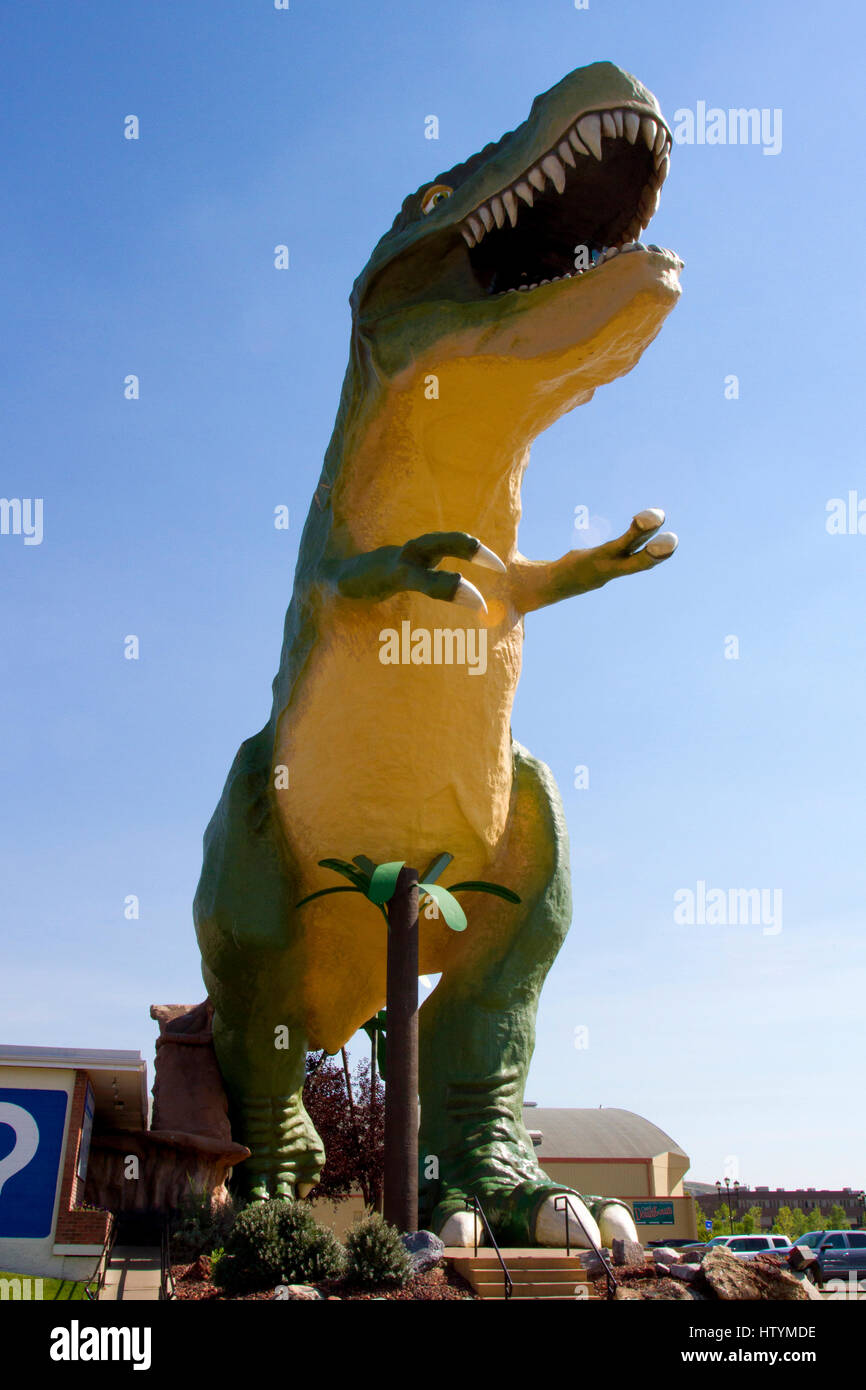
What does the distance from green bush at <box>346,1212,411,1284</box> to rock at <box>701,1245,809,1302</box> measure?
147 cm

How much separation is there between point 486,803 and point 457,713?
2.01 feet

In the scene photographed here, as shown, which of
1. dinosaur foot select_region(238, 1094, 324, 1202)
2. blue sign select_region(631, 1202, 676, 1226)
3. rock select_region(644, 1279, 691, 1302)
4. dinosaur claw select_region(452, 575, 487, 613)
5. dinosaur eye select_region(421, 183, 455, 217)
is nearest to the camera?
rock select_region(644, 1279, 691, 1302)

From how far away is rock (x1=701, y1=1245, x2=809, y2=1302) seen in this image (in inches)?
232

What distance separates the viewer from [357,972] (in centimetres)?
798

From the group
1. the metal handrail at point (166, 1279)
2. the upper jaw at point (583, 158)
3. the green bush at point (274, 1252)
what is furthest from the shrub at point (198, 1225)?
the upper jaw at point (583, 158)

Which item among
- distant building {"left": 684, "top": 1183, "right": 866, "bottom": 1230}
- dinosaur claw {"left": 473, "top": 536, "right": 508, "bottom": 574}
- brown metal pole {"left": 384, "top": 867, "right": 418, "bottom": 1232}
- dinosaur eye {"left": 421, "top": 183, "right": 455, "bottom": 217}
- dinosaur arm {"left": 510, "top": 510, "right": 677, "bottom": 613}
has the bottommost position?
distant building {"left": 684, "top": 1183, "right": 866, "bottom": 1230}

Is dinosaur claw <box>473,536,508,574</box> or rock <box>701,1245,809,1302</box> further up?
dinosaur claw <box>473,536,508,574</box>

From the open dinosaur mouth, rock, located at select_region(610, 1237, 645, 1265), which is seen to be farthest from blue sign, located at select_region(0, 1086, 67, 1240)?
the open dinosaur mouth

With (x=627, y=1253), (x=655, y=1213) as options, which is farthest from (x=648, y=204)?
(x=655, y=1213)

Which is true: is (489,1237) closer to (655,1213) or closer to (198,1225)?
(198,1225)

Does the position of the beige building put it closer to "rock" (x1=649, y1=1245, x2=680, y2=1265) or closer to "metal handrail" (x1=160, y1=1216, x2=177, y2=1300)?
"rock" (x1=649, y1=1245, x2=680, y2=1265)

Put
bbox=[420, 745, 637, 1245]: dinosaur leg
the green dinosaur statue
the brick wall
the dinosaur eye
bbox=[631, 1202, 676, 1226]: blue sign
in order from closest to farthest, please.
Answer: the green dinosaur statue < bbox=[420, 745, 637, 1245]: dinosaur leg < the dinosaur eye < the brick wall < bbox=[631, 1202, 676, 1226]: blue sign
